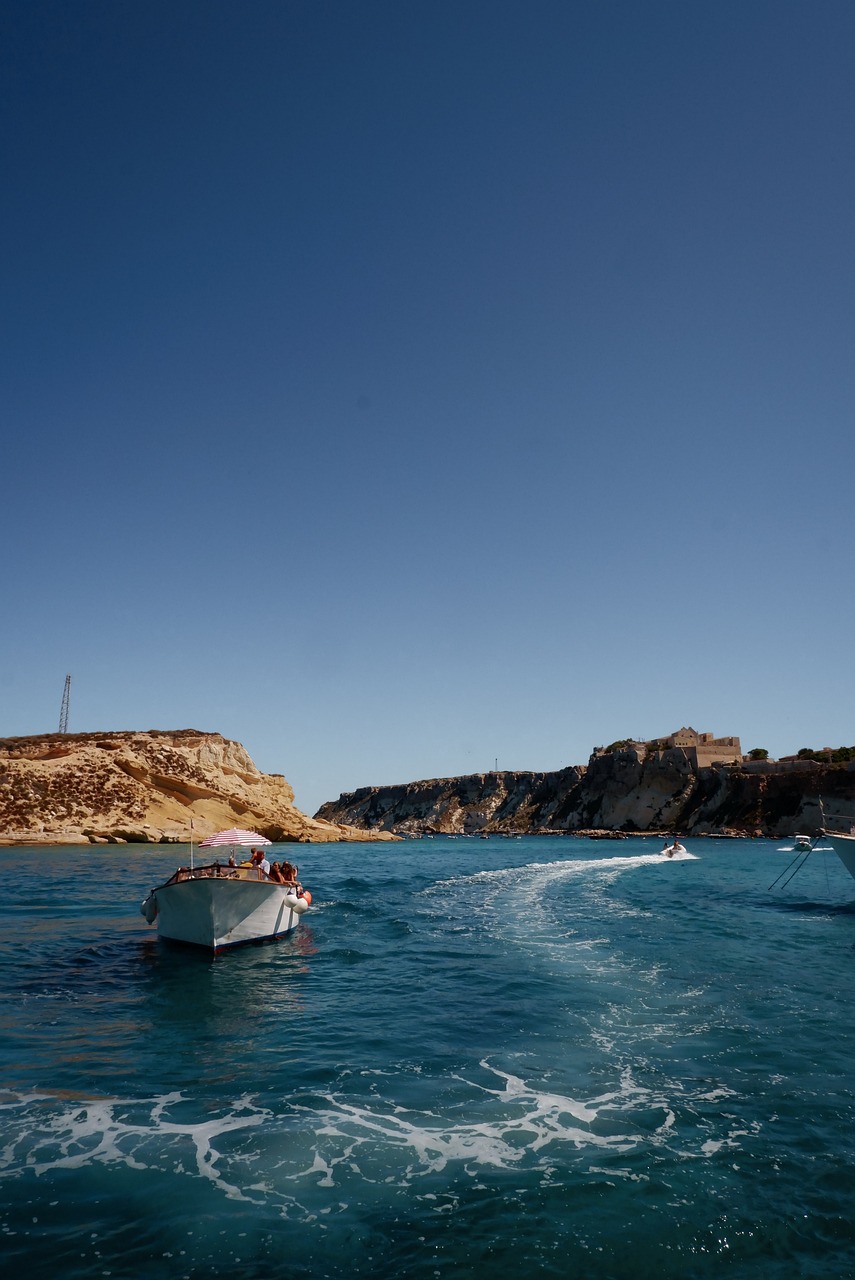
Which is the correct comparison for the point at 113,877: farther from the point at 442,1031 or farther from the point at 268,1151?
the point at 268,1151

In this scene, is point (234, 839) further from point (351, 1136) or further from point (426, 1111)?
point (351, 1136)

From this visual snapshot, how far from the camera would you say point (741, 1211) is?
7.45 metres

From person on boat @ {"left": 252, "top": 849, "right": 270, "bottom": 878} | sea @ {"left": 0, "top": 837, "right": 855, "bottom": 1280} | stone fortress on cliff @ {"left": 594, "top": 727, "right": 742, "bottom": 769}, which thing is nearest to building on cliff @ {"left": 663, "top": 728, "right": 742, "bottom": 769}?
stone fortress on cliff @ {"left": 594, "top": 727, "right": 742, "bottom": 769}

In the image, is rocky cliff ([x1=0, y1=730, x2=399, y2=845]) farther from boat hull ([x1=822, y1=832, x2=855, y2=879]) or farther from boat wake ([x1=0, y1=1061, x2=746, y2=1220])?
boat wake ([x1=0, y1=1061, x2=746, y2=1220])

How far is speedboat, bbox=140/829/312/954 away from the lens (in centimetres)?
2050

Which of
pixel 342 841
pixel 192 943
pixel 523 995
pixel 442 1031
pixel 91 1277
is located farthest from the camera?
pixel 342 841

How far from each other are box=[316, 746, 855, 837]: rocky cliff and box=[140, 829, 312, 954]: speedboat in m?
97.9

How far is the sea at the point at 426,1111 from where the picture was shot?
682 cm

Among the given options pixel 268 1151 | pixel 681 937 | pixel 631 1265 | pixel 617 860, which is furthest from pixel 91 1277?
pixel 617 860

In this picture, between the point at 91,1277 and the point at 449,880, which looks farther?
the point at 449,880

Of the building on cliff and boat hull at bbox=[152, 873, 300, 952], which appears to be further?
the building on cliff

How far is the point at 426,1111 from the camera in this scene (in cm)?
984

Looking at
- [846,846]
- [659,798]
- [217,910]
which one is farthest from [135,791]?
[659,798]

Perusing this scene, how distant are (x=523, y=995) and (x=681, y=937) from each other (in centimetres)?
1079
